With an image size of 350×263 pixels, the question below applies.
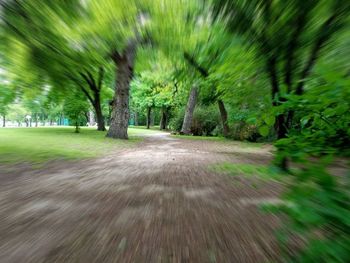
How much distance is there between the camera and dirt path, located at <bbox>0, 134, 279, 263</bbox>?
1.98 metres

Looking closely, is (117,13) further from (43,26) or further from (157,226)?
(157,226)

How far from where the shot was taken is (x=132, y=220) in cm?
268

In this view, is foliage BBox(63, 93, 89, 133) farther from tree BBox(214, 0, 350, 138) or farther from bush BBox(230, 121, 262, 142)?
tree BBox(214, 0, 350, 138)

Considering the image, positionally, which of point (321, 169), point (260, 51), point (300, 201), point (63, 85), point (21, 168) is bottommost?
point (21, 168)

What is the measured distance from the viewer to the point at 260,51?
365cm

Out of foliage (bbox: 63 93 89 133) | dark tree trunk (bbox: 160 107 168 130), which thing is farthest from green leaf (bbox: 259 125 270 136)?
dark tree trunk (bbox: 160 107 168 130)

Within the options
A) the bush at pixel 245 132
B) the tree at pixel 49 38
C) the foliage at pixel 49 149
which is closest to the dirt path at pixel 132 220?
the tree at pixel 49 38

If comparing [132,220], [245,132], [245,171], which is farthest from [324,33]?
[245,132]

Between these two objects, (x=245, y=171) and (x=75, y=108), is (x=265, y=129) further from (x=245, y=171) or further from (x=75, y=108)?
(x=75, y=108)

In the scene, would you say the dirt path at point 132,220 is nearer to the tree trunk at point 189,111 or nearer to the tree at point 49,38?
the tree at point 49,38

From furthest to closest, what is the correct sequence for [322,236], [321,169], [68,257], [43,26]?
[43,26] → [322,236] → [68,257] → [321,169]

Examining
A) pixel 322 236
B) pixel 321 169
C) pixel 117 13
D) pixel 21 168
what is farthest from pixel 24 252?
pixel 117 13

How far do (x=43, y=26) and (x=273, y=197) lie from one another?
4.92 meters

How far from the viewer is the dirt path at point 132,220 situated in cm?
198
